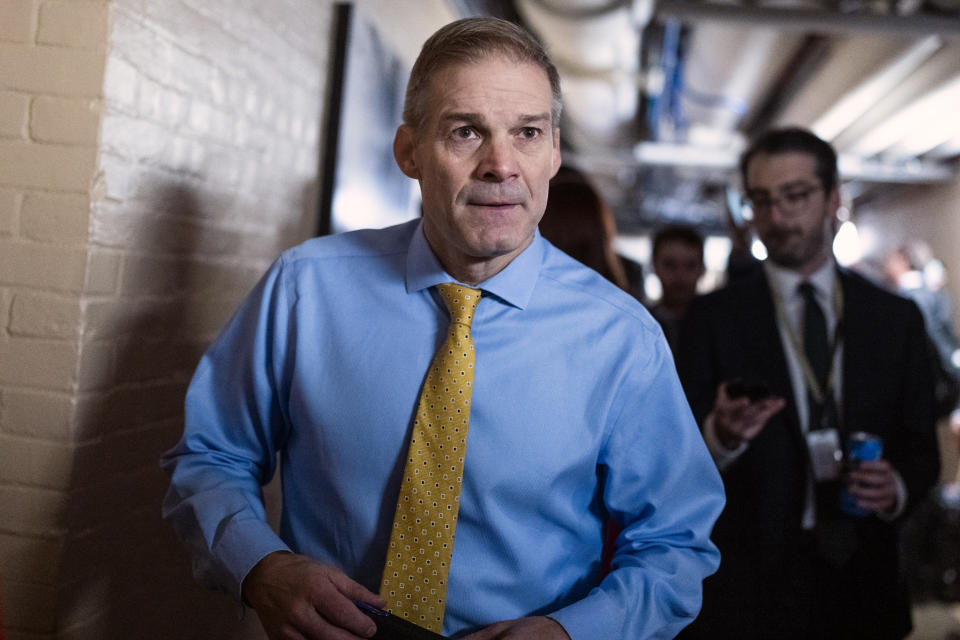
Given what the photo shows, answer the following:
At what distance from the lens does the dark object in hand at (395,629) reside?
0.98 meters

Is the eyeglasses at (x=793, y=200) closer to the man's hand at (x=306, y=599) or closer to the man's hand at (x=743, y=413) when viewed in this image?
the man's hand at (x=743, y=413)

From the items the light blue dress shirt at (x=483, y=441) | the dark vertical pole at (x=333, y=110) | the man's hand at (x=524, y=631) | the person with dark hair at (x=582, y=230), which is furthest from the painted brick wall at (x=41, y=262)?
the person with dark hair at (x=582, y=230)

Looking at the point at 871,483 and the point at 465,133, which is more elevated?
the point at 465,133

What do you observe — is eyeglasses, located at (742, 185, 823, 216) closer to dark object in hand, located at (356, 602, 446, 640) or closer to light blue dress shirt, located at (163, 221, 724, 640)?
light blue dress shirt, located at (163, 221, 724, 640)

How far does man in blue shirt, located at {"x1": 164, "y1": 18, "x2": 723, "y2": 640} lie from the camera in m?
1.17

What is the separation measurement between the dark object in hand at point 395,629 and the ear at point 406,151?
0.66m

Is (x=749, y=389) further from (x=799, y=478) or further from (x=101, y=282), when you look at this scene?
(x=101, y=282)

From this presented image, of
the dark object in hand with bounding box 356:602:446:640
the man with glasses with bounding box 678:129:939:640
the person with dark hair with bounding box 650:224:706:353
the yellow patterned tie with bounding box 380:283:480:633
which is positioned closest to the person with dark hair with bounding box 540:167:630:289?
the man with glasses with bounding box 678:129:939:640

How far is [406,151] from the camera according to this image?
1.31 meters

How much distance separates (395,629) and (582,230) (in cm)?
132

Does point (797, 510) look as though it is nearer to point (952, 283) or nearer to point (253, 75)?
point (253, 75)

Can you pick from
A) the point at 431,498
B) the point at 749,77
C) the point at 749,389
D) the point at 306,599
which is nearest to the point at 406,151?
the point at 431,498

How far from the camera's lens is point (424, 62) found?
1.24 m

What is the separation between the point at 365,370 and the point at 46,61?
756mm
